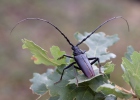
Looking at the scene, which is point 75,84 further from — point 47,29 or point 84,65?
point 47,29

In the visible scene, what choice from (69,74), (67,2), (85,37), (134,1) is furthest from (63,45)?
(69,74)

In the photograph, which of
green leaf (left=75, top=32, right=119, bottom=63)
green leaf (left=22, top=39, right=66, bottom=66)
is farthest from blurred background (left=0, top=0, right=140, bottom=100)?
green leaf (left=22, top=39, right=66, bottom=66)

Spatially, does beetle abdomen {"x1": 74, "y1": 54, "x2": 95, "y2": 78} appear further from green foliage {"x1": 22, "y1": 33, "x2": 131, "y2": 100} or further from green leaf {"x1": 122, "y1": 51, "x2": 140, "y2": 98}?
green leaf {"x1": 122, "y1": 51, "x2": 140, "y2": 98}

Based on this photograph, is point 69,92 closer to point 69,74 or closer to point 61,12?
point 69,74

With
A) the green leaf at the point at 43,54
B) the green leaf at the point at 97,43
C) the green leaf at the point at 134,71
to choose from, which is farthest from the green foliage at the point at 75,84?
the green leaf at the point at 97,43

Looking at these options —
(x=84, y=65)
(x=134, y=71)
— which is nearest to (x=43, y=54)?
(x=84, y=65)

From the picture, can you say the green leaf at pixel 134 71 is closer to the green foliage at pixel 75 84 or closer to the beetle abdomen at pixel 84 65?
the green foliage at pixel 75 84
